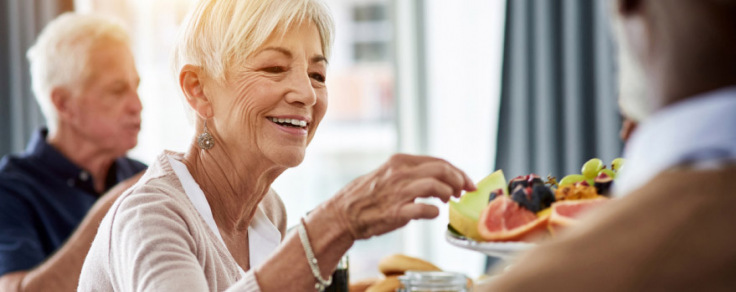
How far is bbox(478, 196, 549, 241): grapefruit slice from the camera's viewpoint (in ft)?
2.98

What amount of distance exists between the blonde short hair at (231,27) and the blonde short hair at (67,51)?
1.13m

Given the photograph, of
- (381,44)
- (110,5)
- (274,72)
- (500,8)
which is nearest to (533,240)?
(274,72)

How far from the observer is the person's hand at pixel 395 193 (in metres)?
0.92

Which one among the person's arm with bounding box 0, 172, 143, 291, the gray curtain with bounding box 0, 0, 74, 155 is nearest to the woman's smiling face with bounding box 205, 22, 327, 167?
the person's arm with bounding box 0, 172, 143, 291

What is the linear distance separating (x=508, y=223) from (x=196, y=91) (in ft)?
2.29

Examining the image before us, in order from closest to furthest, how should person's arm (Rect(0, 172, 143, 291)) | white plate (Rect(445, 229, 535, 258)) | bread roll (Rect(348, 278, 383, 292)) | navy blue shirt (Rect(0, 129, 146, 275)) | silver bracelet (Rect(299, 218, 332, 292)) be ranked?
white plate (Rect(445, 229, 535, 258)), silver bracelet (Rect(299, 218, 332, 292)), bread roll (Rect(348, 278, 383, 292)), person's arm (Rect(0, 172, 143, 291)), navy blue shirt (Rect(0, 129, 146, 275))

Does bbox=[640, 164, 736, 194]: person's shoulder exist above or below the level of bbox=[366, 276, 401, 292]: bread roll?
above

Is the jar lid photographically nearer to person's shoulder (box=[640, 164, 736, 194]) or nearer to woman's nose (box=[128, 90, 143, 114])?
person's shoulder (box=[640, 164, 736, 194])

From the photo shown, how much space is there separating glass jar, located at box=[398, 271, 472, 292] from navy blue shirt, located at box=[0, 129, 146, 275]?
4.59ft

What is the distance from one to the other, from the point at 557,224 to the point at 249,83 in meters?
0.66

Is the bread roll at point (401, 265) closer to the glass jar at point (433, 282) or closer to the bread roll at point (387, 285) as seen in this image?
the bread roll at point (387, 285)

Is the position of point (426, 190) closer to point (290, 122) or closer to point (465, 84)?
point (290, 122)

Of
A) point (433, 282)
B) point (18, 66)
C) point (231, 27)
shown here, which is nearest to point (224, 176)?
point (231, 27)

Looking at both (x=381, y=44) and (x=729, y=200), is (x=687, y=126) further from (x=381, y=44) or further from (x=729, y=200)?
(x=381, y=44)
